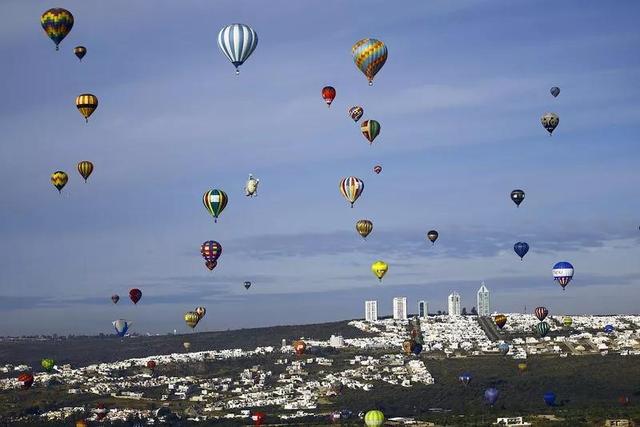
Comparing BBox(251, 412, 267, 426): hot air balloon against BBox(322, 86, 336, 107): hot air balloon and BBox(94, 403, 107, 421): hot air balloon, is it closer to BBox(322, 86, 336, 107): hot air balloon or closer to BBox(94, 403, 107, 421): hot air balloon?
BBox(94, 403, 107, 421): hot air balloon

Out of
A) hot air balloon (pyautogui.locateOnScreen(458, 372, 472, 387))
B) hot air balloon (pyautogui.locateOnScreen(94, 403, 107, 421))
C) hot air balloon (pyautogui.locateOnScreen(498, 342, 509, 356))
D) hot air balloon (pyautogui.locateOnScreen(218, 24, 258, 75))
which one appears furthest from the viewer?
hot air balloon (pyautogui.locateOnScreen(498, 342, 509, 356))

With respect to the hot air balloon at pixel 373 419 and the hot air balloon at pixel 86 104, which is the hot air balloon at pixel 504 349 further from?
the hot air balloon at pixel 86 104

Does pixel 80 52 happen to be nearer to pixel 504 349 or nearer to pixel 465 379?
pixel 465 379

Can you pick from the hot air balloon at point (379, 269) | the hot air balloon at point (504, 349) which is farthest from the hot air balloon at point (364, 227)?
the hot air balloon at point (504, 349)

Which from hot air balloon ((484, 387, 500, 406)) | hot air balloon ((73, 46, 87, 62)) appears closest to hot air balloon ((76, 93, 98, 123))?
hot air balloon ((73, 46, 87, 62))

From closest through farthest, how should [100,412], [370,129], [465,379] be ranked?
[370,129]
[100,412]
[465,379]

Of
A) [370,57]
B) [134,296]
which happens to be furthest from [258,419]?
[370,57]
